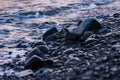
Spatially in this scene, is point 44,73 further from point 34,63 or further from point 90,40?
point 90,40

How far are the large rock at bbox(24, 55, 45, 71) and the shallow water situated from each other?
1609 mm

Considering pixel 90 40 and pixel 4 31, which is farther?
pixel 4 31

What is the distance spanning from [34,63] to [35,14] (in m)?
9.18

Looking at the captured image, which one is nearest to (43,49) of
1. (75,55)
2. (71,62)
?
(75,55)

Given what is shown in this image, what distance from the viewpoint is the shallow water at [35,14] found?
1208 cm

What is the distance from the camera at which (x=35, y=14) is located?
1688 cm

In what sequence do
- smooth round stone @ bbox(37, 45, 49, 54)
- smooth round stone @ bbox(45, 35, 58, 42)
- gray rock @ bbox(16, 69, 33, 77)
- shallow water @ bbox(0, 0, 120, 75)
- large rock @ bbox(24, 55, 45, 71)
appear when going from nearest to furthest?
gray rock @ bbox(16, 69, 33, 77), large rock @ bbox(24, 55, 45, 71), smooth round stone @ bbox(37, 45, 49, 54), smooth round stone @ bbox(45, 35, 58, 42), shallow water @ bbox(0, 0, 120, 75)

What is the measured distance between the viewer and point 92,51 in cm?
789

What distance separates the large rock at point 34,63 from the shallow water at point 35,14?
1.61 m

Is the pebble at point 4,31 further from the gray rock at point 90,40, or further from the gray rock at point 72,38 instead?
the gray rock at point 90,40

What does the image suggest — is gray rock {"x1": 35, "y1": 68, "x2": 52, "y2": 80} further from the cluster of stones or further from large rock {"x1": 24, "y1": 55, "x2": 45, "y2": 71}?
large rock {"x1": 24, "y1": 55, "x2": 45, "y2": 71}

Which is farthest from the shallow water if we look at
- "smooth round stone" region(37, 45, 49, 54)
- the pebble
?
"smooth round stone" region(37, 45, 49, 54)

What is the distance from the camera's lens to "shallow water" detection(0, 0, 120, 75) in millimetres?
12084

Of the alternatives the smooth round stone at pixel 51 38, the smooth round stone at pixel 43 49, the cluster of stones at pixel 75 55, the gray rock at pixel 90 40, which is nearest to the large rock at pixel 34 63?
the cluster of stones at pixel 75 55
